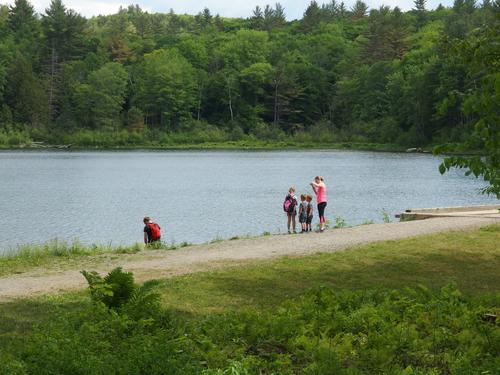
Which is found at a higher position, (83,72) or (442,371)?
(83,72)

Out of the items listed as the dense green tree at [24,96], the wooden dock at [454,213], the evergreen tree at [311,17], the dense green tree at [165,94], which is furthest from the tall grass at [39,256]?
the evergreen tree at [311,17]

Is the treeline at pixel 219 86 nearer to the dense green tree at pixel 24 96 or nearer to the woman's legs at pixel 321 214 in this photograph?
the dense green tree at pixel 24 96

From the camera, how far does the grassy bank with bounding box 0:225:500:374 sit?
22.4 feet

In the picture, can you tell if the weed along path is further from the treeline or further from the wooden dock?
the treeline

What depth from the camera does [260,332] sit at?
27.1 ft

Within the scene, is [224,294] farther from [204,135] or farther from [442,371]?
[204,135]

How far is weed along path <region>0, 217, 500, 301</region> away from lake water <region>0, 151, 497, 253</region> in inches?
331

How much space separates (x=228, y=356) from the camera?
7.69 metres

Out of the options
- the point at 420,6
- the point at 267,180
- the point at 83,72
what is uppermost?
the point at 420,6

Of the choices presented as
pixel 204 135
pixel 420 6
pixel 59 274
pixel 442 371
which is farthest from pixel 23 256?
pixel 420 6

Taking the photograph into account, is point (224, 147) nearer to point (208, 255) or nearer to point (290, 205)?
point (290, 205)

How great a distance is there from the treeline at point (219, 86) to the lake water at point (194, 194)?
30.6 metres

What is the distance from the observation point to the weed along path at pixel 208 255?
12916mm

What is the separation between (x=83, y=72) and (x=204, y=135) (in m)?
21.5
